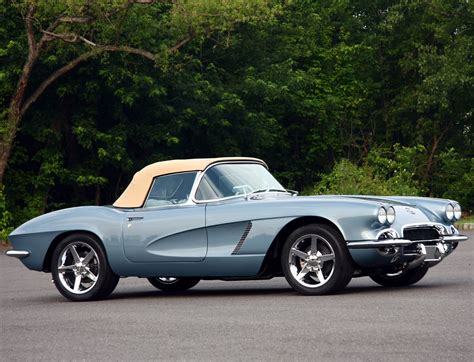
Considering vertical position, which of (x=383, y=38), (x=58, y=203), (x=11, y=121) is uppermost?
(x=383, y=38)

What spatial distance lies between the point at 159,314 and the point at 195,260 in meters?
1.56

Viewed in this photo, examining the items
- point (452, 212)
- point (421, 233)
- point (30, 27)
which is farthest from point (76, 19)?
point (421, 233)

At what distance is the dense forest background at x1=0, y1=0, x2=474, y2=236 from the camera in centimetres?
3488

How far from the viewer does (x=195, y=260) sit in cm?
1248

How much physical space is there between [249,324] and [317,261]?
2200mm

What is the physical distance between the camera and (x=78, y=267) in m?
13.0

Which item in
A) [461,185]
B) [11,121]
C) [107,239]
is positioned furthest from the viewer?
[461,185]

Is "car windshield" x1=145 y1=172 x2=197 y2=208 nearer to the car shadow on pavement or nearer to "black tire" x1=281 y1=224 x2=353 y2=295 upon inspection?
the car shadow on pavement

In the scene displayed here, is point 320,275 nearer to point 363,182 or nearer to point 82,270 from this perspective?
point 82,270

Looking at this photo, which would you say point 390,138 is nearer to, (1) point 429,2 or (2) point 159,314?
(1) point 429,2

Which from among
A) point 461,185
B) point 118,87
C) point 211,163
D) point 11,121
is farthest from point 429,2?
point 211,163

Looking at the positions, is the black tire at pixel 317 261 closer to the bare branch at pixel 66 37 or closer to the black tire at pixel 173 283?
the black tire at pixel 173 283

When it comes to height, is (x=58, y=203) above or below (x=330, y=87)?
below

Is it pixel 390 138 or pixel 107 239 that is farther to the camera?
pixel 390 138
